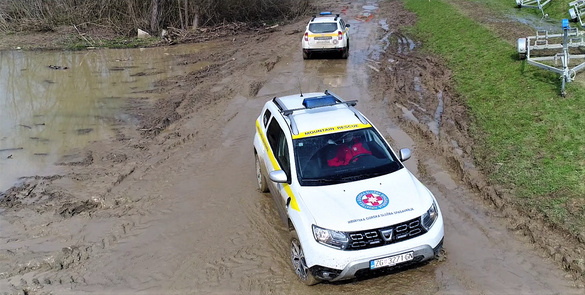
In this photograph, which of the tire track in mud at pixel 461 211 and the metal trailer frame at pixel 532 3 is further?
the metal trailer frame at pixel 532 3

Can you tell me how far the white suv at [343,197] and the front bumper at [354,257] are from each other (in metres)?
0.01

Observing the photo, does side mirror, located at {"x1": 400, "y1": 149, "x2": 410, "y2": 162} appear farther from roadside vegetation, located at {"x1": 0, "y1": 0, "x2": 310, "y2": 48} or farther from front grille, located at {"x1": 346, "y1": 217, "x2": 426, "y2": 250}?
roadside vegetation, located at {"x1": 0, "y1": 0, "x2": 310, "y2": 48}

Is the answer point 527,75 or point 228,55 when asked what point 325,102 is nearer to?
point 527,75

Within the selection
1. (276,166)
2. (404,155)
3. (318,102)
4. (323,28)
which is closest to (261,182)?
(276,166)

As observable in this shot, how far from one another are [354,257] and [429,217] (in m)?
1.15

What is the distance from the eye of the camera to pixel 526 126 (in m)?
10.7

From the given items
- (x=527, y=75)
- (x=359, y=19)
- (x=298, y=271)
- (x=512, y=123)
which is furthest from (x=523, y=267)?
(x=359, y=19)

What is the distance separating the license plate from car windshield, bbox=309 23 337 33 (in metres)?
14.5

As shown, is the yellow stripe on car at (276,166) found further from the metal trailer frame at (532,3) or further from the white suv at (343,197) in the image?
the metal trailer frame at (532,3)

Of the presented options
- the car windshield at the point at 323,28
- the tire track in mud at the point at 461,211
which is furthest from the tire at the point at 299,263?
the car windshield at the point at 323,28

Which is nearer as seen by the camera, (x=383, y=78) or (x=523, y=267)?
(x=523, y=267)

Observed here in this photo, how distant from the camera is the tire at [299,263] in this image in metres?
6.13

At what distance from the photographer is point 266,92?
1584cm

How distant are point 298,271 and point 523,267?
2986 millimetres
